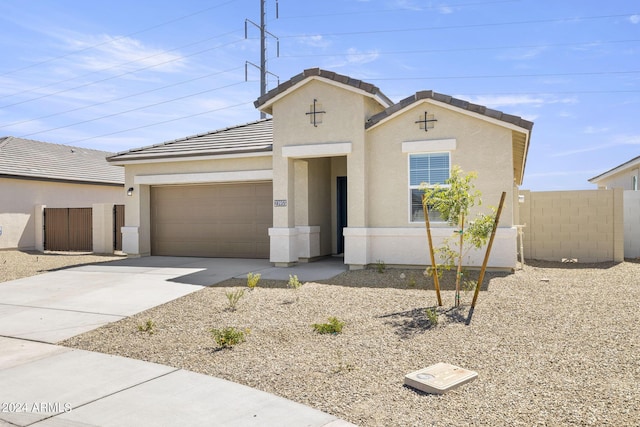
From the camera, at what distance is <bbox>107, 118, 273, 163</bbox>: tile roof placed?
1425cm

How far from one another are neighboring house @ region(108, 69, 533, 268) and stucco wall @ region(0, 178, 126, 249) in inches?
280

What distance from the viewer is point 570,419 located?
159 inches

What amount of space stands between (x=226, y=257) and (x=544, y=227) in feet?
30.9

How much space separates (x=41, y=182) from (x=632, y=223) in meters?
22.2

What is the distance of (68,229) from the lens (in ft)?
64.2

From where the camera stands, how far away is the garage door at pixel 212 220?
1473cm

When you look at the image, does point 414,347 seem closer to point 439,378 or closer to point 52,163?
point 439,378

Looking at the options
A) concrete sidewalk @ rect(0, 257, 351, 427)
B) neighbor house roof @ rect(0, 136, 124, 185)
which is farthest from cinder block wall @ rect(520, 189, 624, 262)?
neighbor house roof @ rect(0, 136, 124, 185)

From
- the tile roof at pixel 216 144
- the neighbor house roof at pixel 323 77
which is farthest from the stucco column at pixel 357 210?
the tile roof at pixel 216 144

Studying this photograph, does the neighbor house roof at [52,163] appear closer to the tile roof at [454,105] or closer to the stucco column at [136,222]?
the stucco column at [136,222]

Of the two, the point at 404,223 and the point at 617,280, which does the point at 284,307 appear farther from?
the point at 617,280

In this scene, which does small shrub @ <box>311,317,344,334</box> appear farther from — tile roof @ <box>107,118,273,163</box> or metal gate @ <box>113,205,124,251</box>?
metal gate @ <box>113,205,124,251</box>

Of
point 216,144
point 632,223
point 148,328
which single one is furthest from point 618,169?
point 148,328

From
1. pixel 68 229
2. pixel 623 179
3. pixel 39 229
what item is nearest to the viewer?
pixel 68 229
